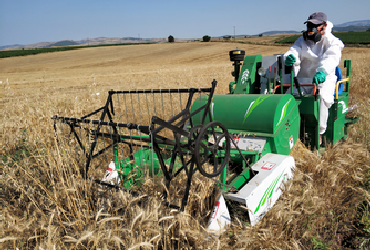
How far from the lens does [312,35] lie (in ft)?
14.2

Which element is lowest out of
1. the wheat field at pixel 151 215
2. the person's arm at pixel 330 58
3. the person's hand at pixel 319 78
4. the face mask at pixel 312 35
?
the wheat field at pixel 151 215

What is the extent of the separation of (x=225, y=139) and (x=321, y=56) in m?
2.92

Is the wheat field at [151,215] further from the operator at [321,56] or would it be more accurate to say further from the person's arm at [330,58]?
the person's arm at [330,58]

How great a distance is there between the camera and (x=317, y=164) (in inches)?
135

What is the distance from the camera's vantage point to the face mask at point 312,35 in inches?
167

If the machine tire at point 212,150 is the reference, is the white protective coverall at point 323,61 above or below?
above

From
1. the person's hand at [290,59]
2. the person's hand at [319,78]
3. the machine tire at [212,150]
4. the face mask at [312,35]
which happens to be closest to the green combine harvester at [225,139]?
the machine tire at [212,150]

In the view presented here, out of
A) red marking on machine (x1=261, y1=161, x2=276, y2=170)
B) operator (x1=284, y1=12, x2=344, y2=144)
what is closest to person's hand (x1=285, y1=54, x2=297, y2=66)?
operator (x1=284, y1=12, x2=344, y2=144)

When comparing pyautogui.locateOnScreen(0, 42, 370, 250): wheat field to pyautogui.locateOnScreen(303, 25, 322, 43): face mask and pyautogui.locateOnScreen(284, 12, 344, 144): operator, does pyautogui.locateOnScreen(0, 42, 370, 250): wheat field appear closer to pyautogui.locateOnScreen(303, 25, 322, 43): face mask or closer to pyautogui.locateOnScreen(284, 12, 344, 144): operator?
pyautogui.locateOnScreen(284, 12, 344, 144): operator

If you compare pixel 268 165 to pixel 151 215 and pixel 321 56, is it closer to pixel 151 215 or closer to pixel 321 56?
pixel 151 215

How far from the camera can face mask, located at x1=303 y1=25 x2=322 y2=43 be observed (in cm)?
424

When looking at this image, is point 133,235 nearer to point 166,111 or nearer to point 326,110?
point 326,110

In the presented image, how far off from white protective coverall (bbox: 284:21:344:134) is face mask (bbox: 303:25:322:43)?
0.47 feet

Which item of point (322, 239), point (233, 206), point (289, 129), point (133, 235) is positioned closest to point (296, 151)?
point (289, 129)
